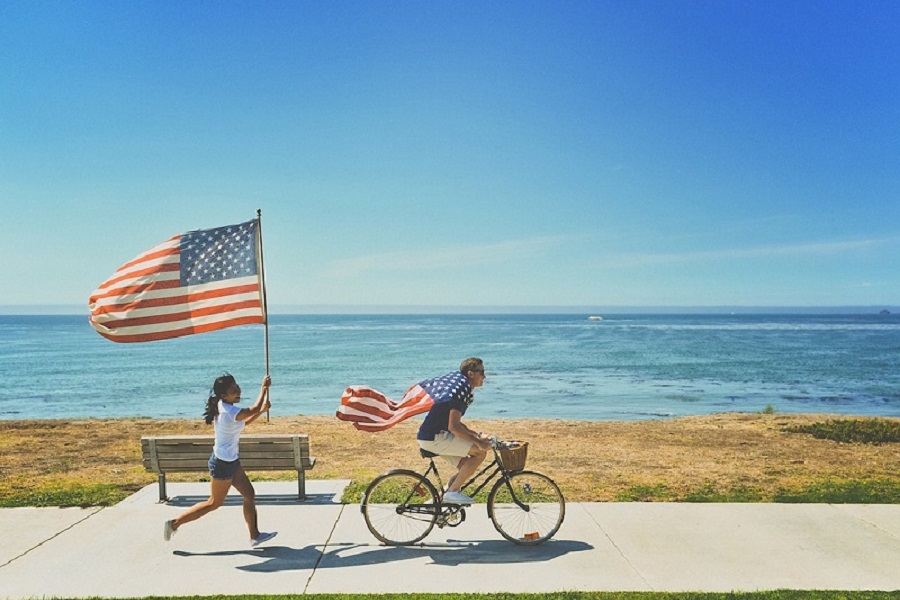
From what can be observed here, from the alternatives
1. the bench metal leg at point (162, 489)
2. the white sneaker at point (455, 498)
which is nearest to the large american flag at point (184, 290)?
the bench metal leg at point (162, 489)

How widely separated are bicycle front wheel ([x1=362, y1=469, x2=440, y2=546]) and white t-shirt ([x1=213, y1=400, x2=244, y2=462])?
1395 millimetres

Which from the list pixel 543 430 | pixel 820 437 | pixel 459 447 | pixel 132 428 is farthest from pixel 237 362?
pixel 459 447

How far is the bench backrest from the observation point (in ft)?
26.2

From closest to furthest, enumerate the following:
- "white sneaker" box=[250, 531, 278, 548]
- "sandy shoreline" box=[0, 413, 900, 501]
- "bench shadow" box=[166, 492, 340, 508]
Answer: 1. "white sneaker" box=[250, 531, 278, 548]
2. "bench shadow" box=[166, 492, 340, 508]
3. "sandy shoreline" box=[0, 413, 900, 501]

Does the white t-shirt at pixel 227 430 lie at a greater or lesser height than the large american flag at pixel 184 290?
lesser

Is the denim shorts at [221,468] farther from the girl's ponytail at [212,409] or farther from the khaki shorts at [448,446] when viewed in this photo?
the khaki shorts at [448,446]

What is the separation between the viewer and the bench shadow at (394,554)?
614 cm

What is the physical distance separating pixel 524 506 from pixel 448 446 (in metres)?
1.00

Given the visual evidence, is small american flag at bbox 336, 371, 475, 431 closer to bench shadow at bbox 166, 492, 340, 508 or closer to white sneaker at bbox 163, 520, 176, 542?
bench shadow at bbox 166, 492, 340, 508

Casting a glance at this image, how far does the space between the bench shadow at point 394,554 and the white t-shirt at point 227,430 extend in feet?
3.15

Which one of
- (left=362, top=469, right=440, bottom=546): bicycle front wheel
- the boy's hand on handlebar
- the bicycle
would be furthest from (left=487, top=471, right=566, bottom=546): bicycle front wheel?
(left=362, top=469, right=440, bottom=546): bicycle front wheel

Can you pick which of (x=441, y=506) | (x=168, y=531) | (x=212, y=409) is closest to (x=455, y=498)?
(x=441, y=506)

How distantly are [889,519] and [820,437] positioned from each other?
728cm

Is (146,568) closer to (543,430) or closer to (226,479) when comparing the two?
(226,479)
